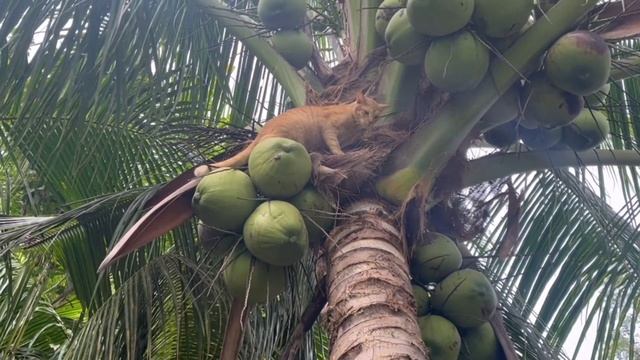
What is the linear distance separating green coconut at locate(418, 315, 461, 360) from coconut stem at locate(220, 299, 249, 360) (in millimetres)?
445

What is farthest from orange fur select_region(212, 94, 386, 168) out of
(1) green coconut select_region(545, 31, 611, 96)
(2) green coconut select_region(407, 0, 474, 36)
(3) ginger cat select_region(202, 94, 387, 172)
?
(1) green coconut select_region(545, 31, 611, 96)

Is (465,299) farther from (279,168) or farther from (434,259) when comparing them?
(279,168)

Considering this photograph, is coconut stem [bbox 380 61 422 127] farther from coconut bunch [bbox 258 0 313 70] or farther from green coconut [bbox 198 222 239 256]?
green coconut [bbox 198 222 239 256]

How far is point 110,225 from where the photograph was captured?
2660mm

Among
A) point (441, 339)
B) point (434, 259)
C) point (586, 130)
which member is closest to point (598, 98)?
point (586, 130)

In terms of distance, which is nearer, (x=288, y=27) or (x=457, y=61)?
(x=457, y=61)

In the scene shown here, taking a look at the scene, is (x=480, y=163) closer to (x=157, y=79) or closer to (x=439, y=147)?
(x=439, y=147)

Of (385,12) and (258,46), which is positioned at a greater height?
(385,12)

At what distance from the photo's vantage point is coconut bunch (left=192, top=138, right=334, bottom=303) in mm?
1712

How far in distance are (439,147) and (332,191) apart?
30cm

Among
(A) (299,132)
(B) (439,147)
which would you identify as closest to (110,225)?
(A) (299,132)

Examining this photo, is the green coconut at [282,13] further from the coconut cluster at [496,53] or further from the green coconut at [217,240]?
the green coconut at [217,240]

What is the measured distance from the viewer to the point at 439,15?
173 cm

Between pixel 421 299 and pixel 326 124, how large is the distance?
518mm
